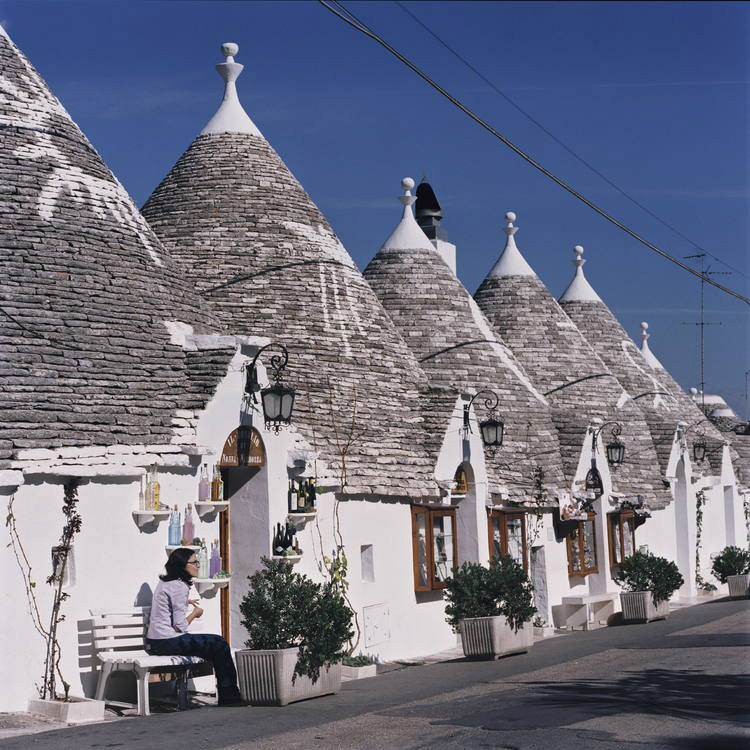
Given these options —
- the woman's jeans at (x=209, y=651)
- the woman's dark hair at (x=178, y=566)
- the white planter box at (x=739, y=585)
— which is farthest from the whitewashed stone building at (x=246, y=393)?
the white planter box at (x=739, y=585)

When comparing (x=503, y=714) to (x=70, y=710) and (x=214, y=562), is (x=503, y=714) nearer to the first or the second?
(x=70, y=710)

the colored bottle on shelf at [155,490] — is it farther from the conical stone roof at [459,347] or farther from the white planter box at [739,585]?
the white planter box at [739,585]

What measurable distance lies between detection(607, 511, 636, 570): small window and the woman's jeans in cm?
1502

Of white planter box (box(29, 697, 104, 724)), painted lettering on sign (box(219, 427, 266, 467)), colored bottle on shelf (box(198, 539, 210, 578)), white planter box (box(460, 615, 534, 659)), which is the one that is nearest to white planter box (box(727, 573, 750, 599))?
white planter box (box(460, 615, 534, 659))

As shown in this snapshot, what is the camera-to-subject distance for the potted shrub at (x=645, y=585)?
2169 cm

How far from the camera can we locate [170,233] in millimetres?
19891

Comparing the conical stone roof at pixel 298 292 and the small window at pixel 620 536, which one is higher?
the conical stone roof at pixel 298 292

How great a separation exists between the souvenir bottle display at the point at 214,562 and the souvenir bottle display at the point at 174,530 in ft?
2.66

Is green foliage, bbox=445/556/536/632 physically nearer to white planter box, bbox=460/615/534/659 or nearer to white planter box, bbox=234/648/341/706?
white planter box, bbox=460/615/534/659

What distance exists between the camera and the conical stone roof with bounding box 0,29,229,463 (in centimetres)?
1275

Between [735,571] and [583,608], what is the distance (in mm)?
7000

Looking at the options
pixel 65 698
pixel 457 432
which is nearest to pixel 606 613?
pixel 457 432

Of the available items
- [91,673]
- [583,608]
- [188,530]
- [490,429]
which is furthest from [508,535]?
[91,673]

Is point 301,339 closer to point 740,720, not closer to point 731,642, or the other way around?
point 731,642
